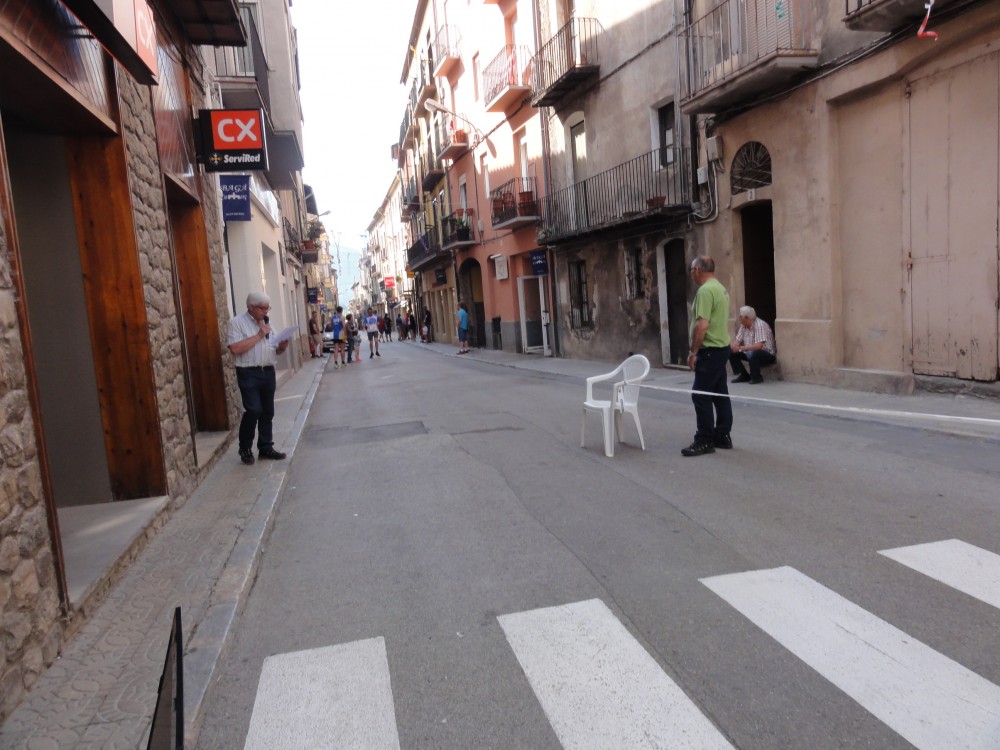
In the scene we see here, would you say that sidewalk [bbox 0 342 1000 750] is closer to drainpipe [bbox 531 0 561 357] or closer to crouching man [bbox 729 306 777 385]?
crouching man [bbox 729 306 777 385]

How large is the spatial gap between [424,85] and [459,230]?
9.86m

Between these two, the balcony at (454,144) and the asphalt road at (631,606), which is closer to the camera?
the asphalt road at (631,606)

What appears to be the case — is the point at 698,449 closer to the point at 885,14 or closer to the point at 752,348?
the point at 752,348

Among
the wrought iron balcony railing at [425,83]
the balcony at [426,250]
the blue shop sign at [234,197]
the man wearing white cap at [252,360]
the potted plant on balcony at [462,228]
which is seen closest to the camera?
the man wearing white cap at [252,360]

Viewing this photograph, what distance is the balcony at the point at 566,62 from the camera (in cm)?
1725

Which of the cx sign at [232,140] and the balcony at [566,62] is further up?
the balcony at [566,62]

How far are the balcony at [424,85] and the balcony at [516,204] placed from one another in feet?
37.9

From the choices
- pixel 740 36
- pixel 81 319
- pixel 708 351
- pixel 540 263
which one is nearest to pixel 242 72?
pixel 740 36

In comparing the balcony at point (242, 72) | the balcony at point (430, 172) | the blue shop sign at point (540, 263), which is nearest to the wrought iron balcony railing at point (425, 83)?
the balcony at point (430, 172)

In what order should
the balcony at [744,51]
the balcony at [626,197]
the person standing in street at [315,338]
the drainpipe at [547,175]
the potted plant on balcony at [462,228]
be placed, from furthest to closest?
the person standing in street at [315,338]
the potted plant on balcony at [462,228]
the drainpipe at [547,175]
the balcony at [626,197]
the balcony at [744,51]

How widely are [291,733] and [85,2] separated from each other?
13.8 ft

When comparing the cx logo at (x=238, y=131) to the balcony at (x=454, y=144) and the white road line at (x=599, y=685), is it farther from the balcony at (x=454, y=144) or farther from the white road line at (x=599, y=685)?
the balcony at (x=454, y=144)

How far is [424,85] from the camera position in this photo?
1340 inches

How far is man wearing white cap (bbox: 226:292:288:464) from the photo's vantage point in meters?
7.07
